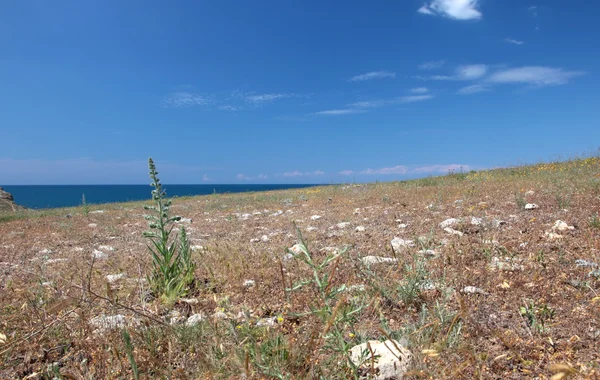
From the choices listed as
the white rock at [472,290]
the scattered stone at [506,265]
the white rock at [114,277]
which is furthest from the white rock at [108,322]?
the scattered stone at [506,265]

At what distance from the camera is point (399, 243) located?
496 centimetres

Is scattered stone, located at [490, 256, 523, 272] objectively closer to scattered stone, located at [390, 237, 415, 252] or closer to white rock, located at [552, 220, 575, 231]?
scattered stone, located at [390, 237, 415, 252]

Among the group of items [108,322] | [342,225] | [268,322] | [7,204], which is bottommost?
[268,322]

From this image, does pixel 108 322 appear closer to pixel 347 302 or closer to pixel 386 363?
pixel 347 302

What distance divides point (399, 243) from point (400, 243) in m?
0.01

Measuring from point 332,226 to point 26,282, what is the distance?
500cm

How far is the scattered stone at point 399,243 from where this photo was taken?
473 centimetres

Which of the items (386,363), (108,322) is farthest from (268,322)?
(108,322)

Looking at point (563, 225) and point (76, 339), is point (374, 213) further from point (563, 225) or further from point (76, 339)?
point (76, 339)

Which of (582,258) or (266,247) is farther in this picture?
(266,247)

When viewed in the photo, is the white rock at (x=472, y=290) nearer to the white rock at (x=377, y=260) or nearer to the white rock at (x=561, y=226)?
the white rock at (x=377, y=260)

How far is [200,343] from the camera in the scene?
2354mm

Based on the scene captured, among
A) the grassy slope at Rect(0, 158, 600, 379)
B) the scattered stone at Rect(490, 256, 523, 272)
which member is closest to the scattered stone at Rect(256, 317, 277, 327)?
the grassy slope at Rect(0, 158, 600, 379)

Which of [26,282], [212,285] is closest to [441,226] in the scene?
[212,285]
